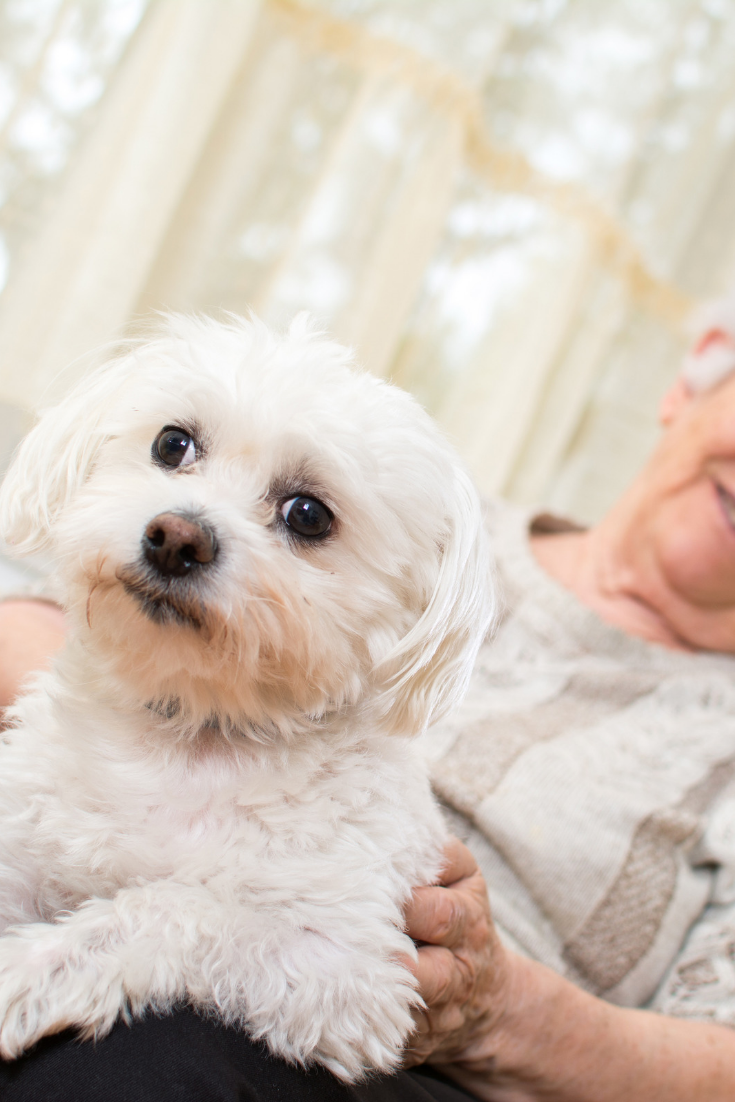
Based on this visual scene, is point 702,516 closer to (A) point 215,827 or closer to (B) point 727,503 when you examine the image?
(B) point 727,503

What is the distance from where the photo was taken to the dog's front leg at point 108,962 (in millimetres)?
641

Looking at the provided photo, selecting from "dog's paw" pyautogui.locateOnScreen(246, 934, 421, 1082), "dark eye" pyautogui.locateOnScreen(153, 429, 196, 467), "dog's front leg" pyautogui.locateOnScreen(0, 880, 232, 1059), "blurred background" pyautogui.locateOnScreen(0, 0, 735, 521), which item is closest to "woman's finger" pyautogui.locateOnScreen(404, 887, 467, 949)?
"dog's paw" pyautogui.locateOnScreen(246, 934, 421, 1082)

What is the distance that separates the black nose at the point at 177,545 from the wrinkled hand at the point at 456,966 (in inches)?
16.8

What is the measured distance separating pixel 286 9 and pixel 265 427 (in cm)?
137

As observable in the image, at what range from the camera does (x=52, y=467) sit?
0.92 meters

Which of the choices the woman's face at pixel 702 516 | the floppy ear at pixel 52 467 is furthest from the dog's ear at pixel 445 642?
the woman's face at pixel 702 516

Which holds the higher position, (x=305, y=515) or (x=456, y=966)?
(x=305, y=515)

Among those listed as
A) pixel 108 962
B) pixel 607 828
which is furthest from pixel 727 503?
pixel 108 962

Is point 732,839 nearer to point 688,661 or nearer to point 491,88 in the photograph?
point 688,661

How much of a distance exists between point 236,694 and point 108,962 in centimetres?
25

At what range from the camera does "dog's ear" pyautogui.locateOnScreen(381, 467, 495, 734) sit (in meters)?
0.84

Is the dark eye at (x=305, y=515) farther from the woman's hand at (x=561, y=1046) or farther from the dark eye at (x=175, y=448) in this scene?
the woman's hand at (x=561, y=1046)

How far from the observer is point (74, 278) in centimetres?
155

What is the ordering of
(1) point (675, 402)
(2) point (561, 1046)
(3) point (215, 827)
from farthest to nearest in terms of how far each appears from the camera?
(1) point (675, 402) → (2) point (561, 1046) → (3) point (215, 827)
